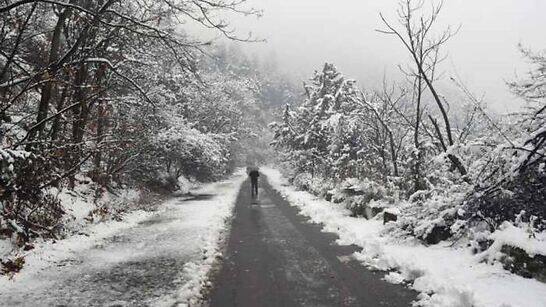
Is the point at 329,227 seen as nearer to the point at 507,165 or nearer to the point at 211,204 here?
the point at 507,165

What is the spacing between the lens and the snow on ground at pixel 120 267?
6652 millimetres

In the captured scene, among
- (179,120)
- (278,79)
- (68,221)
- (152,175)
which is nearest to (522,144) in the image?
(68,221)

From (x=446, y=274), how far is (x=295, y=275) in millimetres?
2323

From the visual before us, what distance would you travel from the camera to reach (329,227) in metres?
13.0

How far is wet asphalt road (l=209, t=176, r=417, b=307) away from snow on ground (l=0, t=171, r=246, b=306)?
48 centimetres

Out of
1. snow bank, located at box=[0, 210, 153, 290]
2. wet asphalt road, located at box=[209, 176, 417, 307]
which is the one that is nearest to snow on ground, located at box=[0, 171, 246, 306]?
snow bank, located at box=[0, 210, 153, 290]

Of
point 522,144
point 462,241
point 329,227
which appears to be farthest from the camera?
point 329,227

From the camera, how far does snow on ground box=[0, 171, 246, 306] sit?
6652mm

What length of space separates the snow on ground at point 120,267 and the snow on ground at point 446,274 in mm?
3071

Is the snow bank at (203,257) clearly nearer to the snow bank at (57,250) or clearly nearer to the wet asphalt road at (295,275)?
the wet asphalt road at (295,275)

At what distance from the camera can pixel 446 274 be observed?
730 centimetres

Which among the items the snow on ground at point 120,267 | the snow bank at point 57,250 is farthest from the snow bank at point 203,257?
the snow bank at point 57,250

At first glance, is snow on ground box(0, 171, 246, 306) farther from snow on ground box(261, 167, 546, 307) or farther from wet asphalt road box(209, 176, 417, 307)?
snow on ground box(261, 167, 546, 307)

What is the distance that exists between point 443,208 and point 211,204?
466 inches
